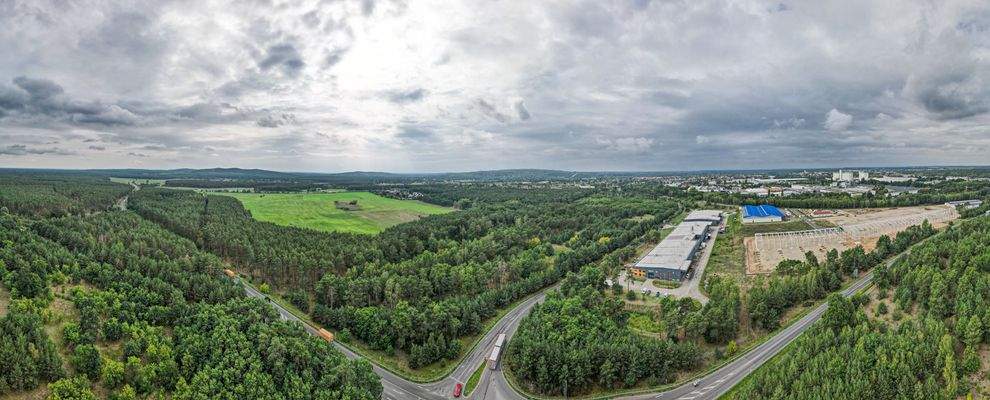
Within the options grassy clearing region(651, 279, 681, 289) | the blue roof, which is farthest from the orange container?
the blue roof

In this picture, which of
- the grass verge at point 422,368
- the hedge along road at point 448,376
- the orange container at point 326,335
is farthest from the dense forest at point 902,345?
the orange container at point 326,335

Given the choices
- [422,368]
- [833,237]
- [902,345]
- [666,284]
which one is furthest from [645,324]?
[833,237]

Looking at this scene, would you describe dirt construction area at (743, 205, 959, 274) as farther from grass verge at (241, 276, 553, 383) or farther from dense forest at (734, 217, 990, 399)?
grass verge at (241, 276, 553, 383)

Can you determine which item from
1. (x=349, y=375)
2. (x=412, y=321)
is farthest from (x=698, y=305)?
(x=349, y=375)

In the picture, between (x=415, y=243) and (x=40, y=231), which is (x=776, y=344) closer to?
(x=415, y=243)

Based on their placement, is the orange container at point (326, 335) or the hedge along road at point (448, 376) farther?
the orange container at point (326, 335)

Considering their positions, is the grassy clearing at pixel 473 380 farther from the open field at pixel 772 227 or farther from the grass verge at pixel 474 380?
the open field at pixel 772 227
